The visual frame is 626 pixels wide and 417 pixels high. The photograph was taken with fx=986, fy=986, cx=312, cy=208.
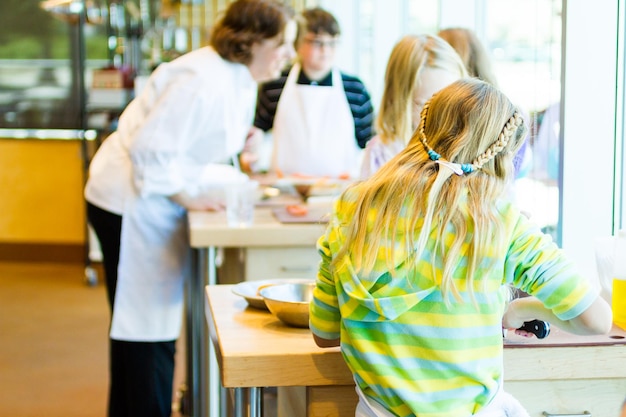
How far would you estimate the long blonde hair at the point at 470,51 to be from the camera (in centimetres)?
286

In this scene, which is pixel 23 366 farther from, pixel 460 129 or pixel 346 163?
pixel 460 129

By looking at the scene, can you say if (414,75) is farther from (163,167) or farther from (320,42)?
(320,42)

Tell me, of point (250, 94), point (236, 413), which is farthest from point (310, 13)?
point (236, 413)

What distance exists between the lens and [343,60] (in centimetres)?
666

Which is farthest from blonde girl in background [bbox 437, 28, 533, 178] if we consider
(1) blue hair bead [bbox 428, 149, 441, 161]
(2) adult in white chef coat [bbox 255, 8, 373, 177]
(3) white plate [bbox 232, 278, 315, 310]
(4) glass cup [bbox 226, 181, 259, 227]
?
(2) adult in white chef coat [bbox 255, 8, 373, 177]

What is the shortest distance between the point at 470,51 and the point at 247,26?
29.7 inches

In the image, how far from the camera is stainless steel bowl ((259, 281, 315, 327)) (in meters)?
1.92

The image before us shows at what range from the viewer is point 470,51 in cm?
289

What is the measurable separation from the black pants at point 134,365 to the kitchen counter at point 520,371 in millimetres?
1563

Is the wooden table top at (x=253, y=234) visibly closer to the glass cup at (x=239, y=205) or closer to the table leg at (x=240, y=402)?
the glass cup at (x=239, y=205)

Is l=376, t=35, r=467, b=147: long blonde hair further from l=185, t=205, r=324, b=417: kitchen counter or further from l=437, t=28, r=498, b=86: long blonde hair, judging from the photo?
l=185, t=205, r=324, b=417: kitchen counter

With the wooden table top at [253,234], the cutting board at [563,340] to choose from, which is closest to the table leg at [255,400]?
the cutting board at [563,340]

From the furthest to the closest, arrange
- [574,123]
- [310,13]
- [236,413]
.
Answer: [310,13]
[574,123]
[236,413]

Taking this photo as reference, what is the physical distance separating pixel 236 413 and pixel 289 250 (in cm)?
123
